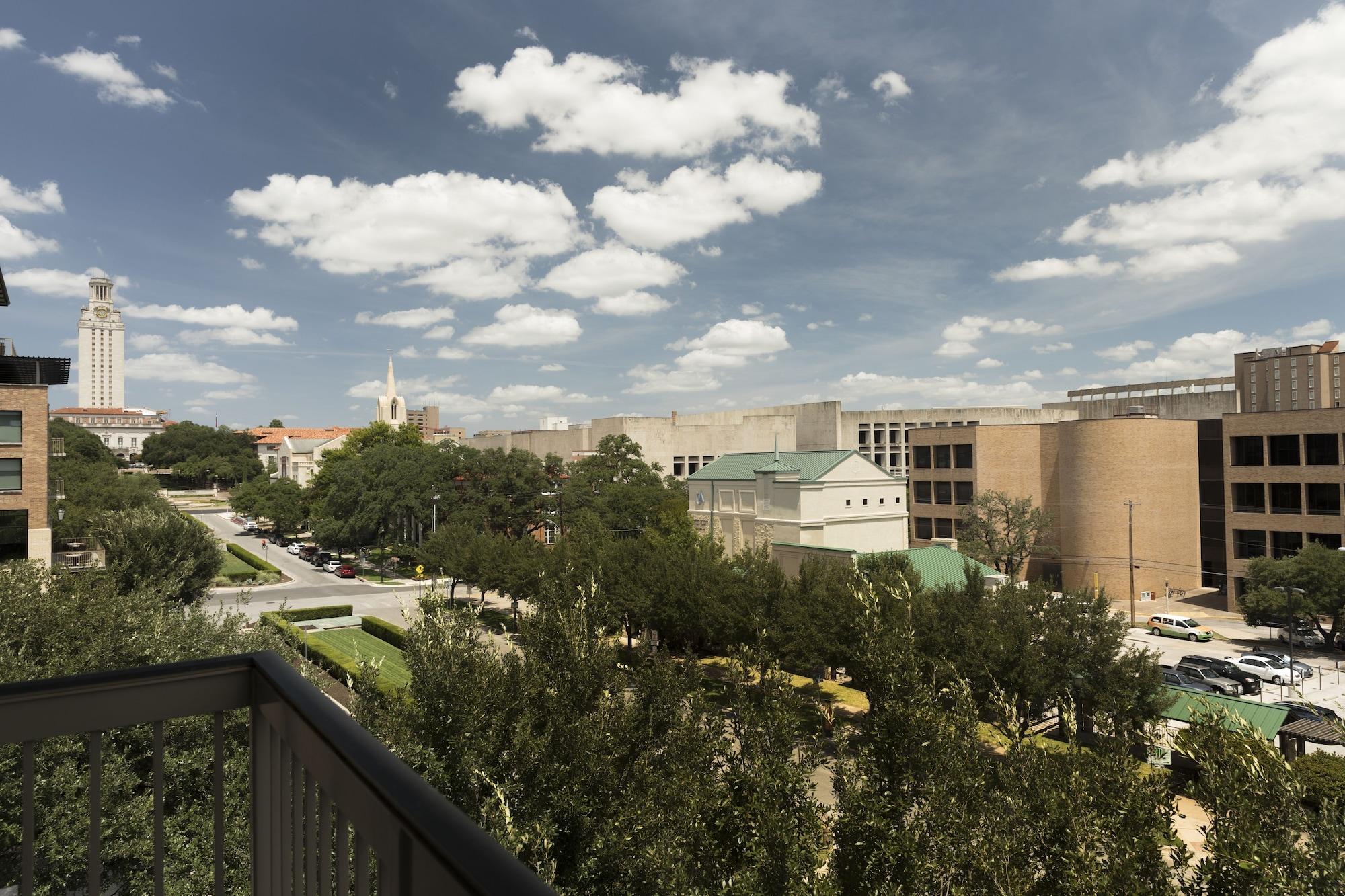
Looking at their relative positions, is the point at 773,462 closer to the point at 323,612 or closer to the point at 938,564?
the point at 938,564

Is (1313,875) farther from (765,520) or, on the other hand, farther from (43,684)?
(765,520)

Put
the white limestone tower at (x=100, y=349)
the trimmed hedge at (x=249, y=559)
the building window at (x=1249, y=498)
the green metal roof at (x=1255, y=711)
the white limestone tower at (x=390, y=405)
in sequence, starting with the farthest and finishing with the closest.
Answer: the white limestone tower at (x=100, y=349) < the white limestone tower at (x=390, y=405) < the trimmed hedge at (x=249, y=559) < the building window at (x=1249, y=498) < the green metal roof at (x=1255, y=711)

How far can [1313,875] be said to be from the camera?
9062 mm

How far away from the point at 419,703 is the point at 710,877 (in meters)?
6.02

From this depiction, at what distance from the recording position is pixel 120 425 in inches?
6678

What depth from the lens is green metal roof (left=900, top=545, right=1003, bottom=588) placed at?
33.4m

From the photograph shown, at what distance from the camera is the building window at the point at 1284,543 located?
45156 millimetres

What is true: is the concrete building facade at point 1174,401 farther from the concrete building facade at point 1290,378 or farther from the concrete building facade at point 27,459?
the concrete building facade at point 27,459

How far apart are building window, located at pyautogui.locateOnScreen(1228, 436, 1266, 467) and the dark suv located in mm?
19661

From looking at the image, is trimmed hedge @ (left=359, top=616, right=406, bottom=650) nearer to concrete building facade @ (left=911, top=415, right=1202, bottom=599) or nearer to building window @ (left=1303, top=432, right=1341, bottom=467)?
concrete building facade @ (left=911, top=415, right=1202, bottom=599)

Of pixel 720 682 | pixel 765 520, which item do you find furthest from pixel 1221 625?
pixel 720 682

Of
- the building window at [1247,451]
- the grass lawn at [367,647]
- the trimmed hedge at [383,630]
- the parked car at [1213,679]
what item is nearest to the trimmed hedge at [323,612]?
the trimmed hedge at [383,630]

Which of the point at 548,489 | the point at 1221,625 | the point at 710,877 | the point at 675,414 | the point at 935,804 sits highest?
the point at 675,414

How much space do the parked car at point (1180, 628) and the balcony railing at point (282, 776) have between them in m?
49.3
